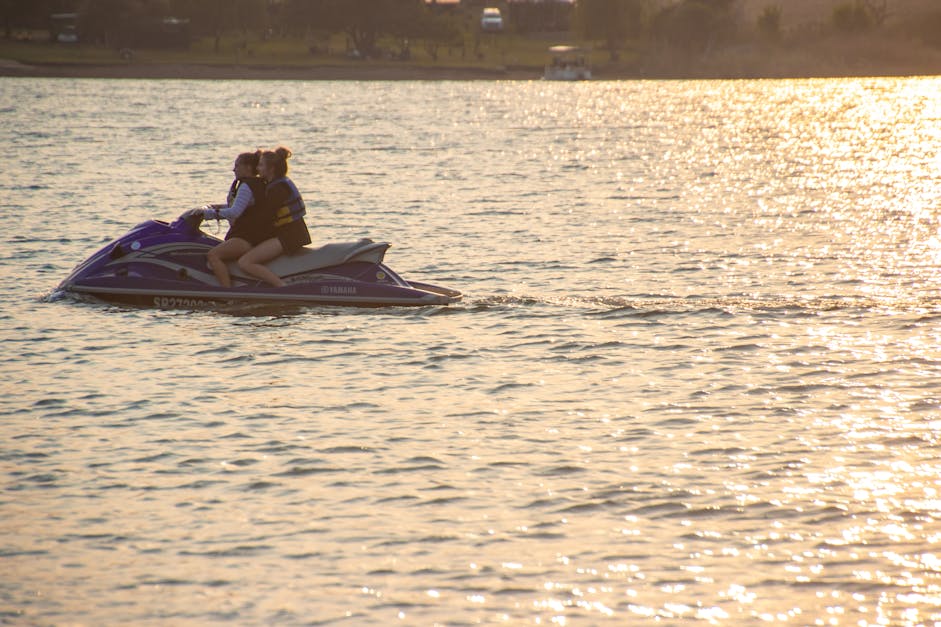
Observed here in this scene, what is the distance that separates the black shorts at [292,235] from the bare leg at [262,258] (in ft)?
0.23

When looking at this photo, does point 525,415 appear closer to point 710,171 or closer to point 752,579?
point 752,579

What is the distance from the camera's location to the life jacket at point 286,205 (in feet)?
52.5

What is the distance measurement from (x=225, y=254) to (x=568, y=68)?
12822 cm

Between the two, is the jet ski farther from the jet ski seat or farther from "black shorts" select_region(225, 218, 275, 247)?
"black shorts" select_region(225, 218, 275, 247)

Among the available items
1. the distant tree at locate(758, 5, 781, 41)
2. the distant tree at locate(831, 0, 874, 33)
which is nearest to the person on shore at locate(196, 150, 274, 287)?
the distant tree at locate(758, 5, 781, 41)

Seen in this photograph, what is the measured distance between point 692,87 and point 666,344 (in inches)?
5268

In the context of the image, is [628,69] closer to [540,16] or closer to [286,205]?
[540,16]

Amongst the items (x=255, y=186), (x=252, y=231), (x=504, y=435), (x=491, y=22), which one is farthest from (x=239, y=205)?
(x=491, y=22)

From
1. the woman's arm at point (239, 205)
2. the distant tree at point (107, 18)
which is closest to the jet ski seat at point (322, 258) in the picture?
the woman's arm at point (239, 205)

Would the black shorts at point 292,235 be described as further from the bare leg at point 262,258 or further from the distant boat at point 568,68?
the distant boat at point 568,68

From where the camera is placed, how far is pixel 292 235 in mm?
16484

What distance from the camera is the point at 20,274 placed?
790 inches

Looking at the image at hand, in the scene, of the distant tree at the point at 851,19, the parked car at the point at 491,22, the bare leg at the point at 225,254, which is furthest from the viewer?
the distant tree at the point at 851,19

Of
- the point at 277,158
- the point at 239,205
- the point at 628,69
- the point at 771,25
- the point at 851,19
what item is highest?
the point at 851,19
